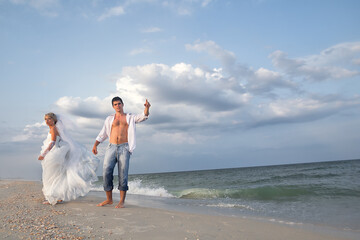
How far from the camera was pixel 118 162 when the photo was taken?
5.39 metres

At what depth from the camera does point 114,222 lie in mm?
3809

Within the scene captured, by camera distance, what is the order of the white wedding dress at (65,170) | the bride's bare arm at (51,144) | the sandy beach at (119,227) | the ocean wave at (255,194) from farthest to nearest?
the ocean wave at (255,194) → the bride's bare arm at (51,144) → the white wedding dress at (65,170) → the sandy beach at (119,227)

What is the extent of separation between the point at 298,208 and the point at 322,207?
2.42ft

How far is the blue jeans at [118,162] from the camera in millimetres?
5312

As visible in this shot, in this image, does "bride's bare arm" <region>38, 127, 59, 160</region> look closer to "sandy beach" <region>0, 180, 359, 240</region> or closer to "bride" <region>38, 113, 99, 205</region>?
"bride" <region>38, 113, 99, 205</region>

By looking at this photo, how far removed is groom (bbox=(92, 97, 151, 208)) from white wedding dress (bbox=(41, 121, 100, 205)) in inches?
19.6

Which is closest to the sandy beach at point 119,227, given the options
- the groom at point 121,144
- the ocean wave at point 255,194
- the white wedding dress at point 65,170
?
the white wedding dress at point 65,170

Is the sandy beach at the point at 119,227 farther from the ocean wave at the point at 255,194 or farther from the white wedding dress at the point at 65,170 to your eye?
the ocean wave at the point at 255,194

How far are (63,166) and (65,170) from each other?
0.10 meters

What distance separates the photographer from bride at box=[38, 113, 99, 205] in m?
5.29

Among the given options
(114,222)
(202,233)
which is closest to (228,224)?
(202,233)

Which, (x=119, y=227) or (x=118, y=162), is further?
(x=118, y=162)

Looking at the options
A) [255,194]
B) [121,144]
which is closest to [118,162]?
[121,144]

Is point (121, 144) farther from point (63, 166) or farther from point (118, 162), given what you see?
point (63, 166)
